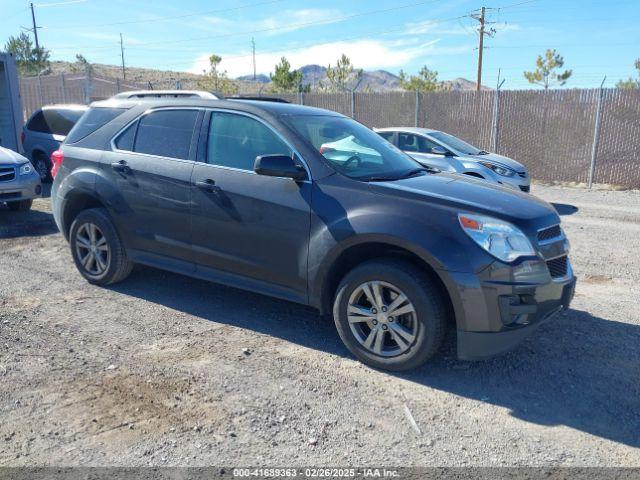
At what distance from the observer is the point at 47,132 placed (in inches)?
490

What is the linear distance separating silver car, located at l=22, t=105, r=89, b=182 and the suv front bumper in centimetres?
1089

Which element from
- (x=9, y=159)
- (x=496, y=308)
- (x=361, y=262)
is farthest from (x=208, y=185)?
(x=9, y=159)

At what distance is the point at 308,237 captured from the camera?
13.5 ft

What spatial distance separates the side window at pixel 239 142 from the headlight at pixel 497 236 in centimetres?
149

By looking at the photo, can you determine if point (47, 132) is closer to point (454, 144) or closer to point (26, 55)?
point (454, 144)

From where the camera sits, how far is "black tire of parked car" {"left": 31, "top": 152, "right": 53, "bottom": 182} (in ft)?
41.1

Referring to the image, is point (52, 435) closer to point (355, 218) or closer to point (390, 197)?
point (355, 218)

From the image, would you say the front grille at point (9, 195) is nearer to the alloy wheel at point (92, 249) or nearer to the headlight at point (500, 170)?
the alloy wheel at point (92, 249)

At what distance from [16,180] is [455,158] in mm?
7420

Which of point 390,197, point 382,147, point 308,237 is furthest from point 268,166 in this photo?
point 382,147

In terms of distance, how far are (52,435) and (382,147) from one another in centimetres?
337

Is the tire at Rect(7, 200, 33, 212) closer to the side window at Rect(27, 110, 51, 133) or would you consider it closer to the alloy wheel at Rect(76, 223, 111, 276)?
the side window at Rect(27, 110, 51, 133)

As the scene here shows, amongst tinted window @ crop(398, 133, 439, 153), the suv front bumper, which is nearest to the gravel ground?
the suv front bumper

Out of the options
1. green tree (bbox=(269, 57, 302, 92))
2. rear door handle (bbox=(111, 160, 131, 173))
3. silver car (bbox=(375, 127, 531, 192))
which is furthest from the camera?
green tree (bbox=(269, 57, 302, 92))
